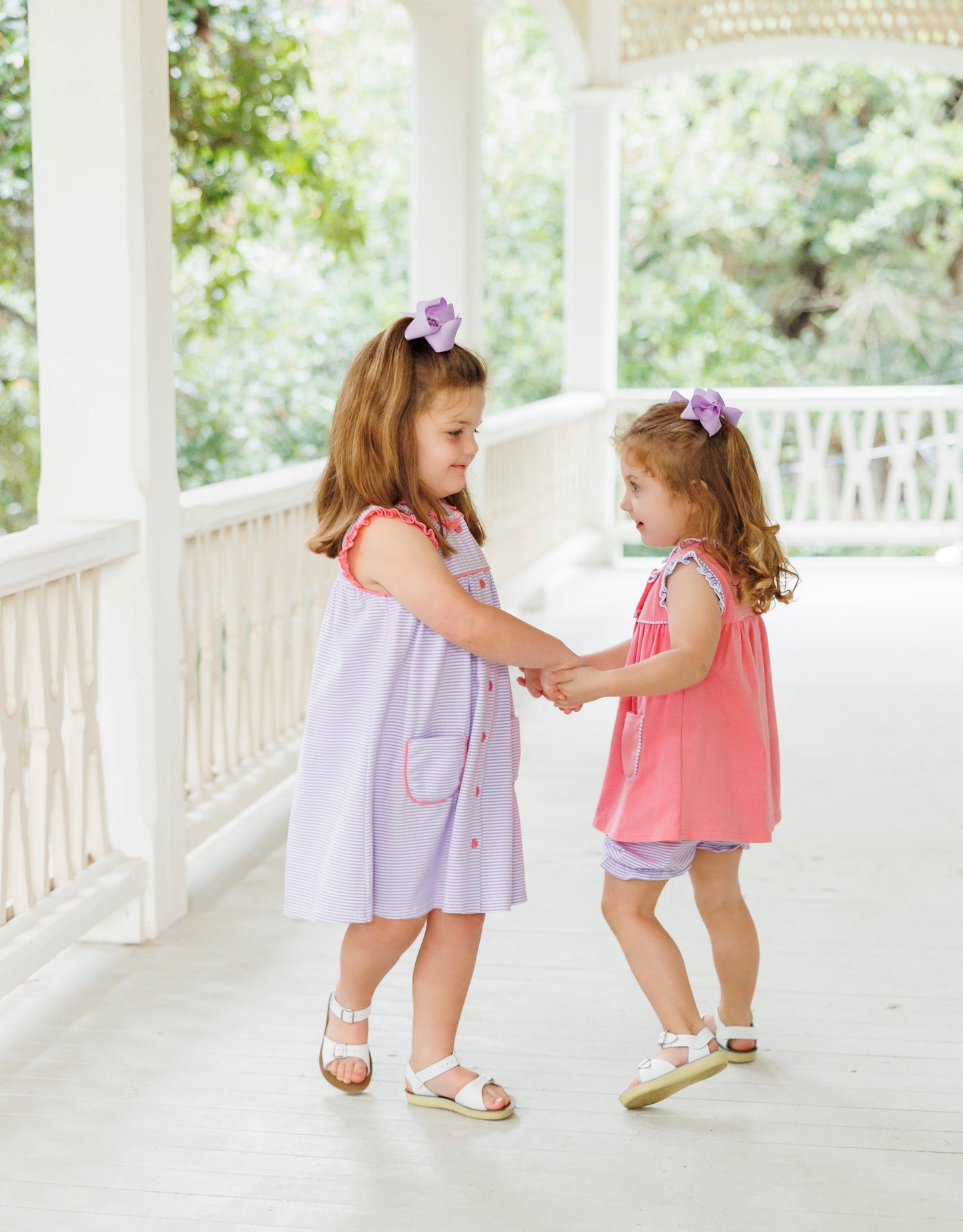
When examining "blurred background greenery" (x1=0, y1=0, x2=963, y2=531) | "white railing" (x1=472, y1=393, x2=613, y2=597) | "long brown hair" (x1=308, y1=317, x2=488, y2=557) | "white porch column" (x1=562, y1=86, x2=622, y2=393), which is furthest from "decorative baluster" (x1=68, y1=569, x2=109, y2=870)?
"blurred background greenery" (x1=0, y1=0, x2=963, y2=531)

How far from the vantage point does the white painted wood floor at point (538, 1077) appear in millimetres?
A: 1959

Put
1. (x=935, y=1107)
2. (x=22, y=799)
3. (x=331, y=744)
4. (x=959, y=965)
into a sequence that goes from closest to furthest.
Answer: (x=331, y=744) → (x=935, y=1107) → (x=22, y=799) → (x=959, y=965)

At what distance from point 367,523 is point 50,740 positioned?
36.6 inches

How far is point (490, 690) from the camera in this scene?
2146 mm

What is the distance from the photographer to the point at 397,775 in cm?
207

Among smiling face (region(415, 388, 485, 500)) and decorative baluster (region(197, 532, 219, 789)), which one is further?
decorative baluster (region(197, 532, 219, 789))

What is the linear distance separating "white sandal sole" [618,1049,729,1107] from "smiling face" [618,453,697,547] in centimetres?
76

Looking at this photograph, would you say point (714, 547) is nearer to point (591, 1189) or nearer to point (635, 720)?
point (635, 720)

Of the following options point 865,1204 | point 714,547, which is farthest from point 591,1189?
point 714,547

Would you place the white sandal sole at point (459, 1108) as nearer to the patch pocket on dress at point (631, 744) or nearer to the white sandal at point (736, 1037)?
the white sandal at point (736, 1037)

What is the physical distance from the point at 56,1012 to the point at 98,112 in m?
1.64

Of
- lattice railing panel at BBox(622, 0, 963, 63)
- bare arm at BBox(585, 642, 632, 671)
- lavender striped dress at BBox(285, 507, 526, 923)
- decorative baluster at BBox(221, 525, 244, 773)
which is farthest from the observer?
lattice railing panel at BBox(622, 0, 963, 63)

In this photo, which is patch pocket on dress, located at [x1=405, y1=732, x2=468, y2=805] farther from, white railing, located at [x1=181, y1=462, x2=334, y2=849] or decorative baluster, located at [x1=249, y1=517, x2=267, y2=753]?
decorative baluster, located at [x1=249, y1=517, x2=267, y2=753]

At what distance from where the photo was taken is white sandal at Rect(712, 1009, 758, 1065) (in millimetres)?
2361
